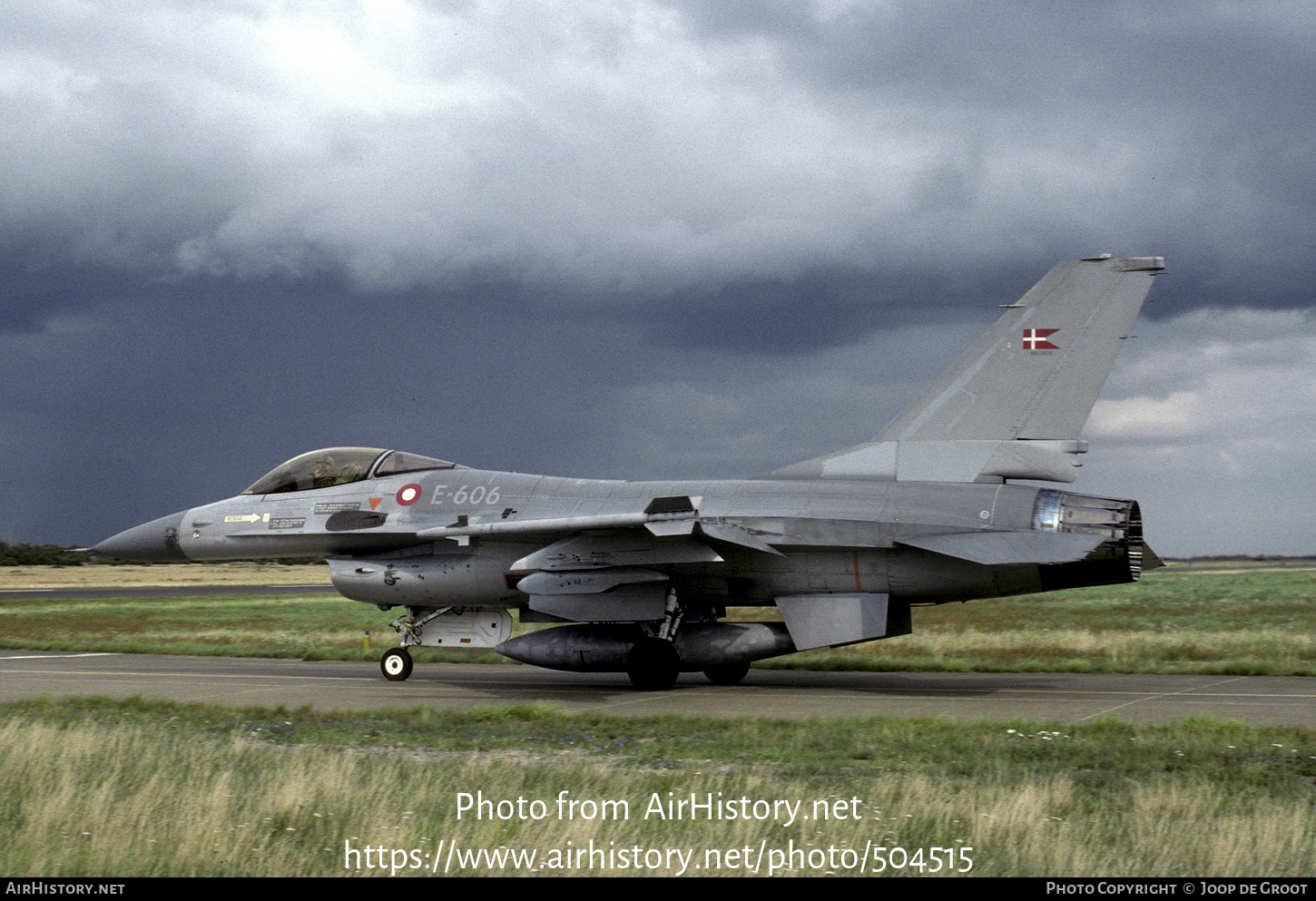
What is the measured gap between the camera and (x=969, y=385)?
53.0 feet

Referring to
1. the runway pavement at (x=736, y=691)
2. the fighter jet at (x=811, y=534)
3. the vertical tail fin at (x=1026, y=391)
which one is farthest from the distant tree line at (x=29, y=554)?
the vertical tail fin at (x=1026, y=391)

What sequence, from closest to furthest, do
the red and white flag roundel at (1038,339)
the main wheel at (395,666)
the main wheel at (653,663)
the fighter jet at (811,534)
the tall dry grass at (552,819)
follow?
the tall dry grass at (552,819), the fighter jet at (811,534), the red and white flag roundel at (1038,339), the main wheel at (653,663), the main wheel at (395,666)

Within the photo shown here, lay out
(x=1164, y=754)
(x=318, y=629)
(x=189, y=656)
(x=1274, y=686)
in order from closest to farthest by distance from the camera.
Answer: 1. (x=1164, y=754)
2. (x=1274, y=686)
3. (x=189, y=656)
4. (x=318, y=629)

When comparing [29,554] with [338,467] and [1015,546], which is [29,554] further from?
[1015,546]

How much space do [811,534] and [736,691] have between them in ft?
8.75

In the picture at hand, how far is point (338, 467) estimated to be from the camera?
63.3 feet

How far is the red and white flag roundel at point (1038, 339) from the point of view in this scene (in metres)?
15.9

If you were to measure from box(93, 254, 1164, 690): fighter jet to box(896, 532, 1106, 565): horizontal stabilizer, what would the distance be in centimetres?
2

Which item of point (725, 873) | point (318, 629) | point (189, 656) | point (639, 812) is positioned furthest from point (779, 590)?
point (318, 629)

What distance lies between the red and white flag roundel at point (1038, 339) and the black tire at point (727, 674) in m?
6.37

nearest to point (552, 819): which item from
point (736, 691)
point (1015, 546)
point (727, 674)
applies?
point (1015, 546)

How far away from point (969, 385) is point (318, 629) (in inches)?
865

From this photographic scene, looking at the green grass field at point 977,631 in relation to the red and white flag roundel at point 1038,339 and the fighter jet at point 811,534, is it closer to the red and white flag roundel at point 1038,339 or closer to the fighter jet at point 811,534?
the fighter jet at point 811,534
